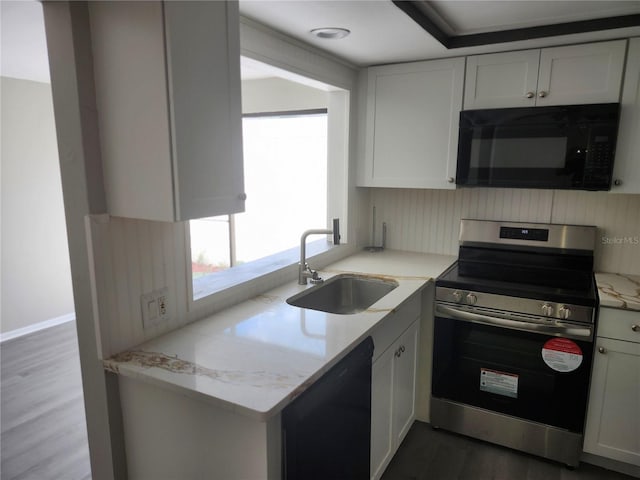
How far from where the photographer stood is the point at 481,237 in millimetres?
2701

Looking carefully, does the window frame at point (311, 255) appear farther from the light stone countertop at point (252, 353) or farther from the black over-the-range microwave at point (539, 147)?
the black over-the-range microwave at point (539, 147)

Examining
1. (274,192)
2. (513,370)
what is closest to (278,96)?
(274,192)

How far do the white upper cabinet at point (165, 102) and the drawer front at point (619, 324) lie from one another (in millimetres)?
1827

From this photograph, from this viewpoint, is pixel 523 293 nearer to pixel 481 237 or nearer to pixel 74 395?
pixel 481 237

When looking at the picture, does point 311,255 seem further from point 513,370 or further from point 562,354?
point 562,354

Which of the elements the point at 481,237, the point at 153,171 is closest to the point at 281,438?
the point at 153,171

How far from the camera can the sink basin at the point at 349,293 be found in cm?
229

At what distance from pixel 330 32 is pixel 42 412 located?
276 cm

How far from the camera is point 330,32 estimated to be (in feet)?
6.42

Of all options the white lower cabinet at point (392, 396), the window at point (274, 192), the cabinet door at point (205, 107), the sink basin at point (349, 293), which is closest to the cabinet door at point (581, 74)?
the sink basin at point (349, 293)

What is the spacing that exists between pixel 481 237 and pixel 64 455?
2684 millimetres

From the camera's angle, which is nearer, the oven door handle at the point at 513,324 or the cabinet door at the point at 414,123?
the oven door handle at the point at 513,324

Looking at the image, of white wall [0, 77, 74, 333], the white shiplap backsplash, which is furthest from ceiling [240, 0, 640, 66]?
white wall [0, 77, 74, 333]

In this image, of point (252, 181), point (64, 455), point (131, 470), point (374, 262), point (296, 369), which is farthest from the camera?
point (252, 181)
